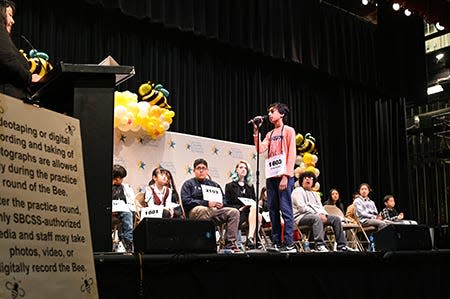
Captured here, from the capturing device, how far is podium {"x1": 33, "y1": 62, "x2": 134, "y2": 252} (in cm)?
241

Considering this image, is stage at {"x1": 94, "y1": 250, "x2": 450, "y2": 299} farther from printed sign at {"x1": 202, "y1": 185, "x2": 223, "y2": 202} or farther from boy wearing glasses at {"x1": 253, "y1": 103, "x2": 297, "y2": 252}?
printed sign at {"x1": 202, "y1": 185, "x2": 223, "y2": 202}

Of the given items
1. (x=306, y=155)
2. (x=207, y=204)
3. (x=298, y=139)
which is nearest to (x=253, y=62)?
(x=298, y=139)

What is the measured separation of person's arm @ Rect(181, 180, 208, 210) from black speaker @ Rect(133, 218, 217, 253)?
286cm

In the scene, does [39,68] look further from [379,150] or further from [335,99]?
[379,150]

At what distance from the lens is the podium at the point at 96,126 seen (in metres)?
2.41

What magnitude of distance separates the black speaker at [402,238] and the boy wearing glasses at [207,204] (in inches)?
68.8

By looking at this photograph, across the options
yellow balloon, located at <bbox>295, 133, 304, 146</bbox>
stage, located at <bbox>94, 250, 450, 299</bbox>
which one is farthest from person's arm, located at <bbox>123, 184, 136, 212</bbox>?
yellow balloon, located at <bbox>295, 133, 304, 146</bbox>

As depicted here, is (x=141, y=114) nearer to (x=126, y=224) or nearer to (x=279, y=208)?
(x=126, y=224)

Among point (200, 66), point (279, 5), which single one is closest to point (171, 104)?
point (200, 66)

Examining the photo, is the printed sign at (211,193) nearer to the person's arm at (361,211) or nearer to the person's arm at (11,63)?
the person's arm at (361,211)

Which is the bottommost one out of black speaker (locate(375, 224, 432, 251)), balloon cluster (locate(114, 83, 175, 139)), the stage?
the stage

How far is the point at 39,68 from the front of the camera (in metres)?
6.03

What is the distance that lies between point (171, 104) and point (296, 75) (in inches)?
111

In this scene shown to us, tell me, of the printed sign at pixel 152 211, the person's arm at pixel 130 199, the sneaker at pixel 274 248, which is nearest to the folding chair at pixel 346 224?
the sneaker at pixel 274 248
